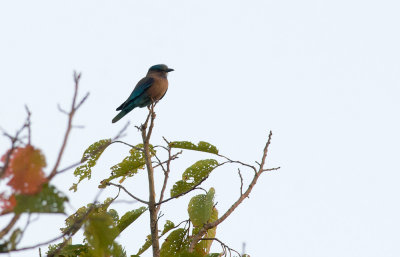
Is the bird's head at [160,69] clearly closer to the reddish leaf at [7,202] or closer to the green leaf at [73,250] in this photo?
the green leaf at [73,250]

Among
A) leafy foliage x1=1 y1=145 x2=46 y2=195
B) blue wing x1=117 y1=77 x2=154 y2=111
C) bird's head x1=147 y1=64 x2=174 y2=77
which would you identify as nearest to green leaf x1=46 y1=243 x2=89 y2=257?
leafy foliage x1=1 y1=145 x2=46 y2=195

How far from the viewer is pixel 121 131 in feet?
7.36

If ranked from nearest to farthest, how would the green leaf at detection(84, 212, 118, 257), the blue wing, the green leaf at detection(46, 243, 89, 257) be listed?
the green leaf at detection(84, 212, 118, 257)
the green leaf at detection(46, 243, 89, 257)
the blue wing

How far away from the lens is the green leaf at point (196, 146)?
4.23 m

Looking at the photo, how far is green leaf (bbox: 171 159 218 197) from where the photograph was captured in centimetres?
425

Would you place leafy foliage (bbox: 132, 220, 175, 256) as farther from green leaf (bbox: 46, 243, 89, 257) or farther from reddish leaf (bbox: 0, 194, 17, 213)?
reddish leaf (bbox: 0, 194, 17, 213)

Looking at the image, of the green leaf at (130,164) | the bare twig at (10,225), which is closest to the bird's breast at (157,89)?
the green leaf at (130,164)

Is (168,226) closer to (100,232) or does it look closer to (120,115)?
(100,232)

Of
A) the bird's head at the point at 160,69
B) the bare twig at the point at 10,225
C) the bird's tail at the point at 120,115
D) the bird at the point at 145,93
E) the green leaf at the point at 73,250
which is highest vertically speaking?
the bird's head at the point at 160,69

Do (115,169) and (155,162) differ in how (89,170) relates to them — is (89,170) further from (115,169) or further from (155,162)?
(155,162)

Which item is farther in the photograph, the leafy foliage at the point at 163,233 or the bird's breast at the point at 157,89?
the bird's breast at the point at 157,89

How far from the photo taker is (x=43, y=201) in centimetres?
192

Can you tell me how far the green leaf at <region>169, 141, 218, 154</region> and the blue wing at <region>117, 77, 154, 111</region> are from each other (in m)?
4.91

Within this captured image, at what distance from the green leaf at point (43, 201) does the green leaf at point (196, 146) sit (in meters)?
2.28
